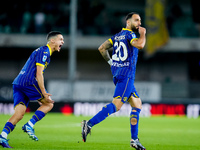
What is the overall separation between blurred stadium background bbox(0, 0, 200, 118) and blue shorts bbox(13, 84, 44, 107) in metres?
11.2

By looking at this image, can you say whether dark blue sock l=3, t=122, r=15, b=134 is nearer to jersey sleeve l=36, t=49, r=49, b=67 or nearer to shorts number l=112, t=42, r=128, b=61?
jersey sleeve l=36, t=49, r=49, b=67

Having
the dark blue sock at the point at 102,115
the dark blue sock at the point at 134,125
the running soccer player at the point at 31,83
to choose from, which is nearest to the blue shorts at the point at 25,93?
the running soccer player at the point at 31,83

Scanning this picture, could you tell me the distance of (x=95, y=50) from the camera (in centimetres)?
2981

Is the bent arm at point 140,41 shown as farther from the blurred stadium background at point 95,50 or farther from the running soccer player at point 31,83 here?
the blurred stadium background at point 95,50

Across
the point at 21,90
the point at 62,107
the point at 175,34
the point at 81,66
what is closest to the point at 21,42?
the point at 81,66

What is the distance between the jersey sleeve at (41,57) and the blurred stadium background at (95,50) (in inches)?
438

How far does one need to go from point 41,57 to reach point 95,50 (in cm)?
2154

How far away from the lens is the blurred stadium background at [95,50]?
22.9 m

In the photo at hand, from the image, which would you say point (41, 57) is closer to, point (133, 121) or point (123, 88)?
point (123, 88)

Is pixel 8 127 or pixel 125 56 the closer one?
pixel 8 127

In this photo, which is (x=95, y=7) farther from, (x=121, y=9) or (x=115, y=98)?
(x=115, y=98)

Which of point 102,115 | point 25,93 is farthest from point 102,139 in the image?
point 102,115

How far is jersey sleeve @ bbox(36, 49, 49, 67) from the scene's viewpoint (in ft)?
27.2

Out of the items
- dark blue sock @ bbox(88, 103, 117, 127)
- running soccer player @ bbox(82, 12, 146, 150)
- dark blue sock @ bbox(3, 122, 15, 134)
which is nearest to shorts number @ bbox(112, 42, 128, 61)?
running soccer player @ bbox(82, 12, 146, 150)
